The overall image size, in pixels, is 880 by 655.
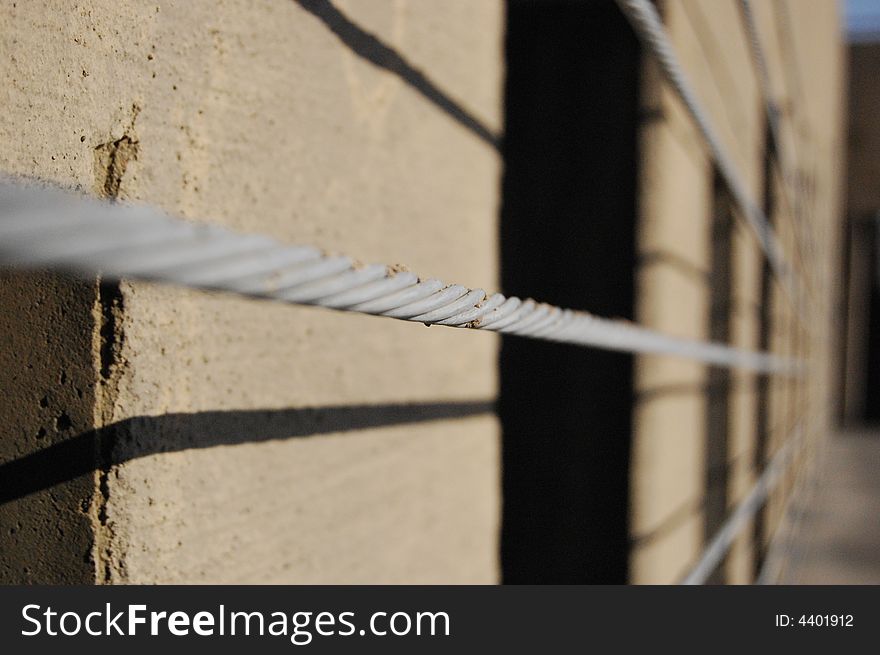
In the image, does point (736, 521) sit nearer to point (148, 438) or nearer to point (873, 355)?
point (148, 438)

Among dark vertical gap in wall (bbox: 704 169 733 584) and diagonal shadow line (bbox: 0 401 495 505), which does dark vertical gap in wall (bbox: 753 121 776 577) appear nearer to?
dark vertical gap in wall (bbox: 704 169 733 584)

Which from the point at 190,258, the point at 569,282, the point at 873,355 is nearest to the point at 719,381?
the point at 569,282

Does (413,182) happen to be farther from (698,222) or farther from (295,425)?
(698,222)

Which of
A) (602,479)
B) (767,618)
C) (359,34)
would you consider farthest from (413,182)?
(767,618)

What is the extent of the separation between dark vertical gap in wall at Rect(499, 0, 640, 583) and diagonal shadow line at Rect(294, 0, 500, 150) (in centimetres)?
19

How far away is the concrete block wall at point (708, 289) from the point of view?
962 millimetres

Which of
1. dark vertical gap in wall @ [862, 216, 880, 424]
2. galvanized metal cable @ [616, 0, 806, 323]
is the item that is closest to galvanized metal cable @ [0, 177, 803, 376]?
galvanized metal cable @ [616, 0, 806, 323]

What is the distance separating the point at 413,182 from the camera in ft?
2.25

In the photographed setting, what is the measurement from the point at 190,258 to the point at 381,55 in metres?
0.45

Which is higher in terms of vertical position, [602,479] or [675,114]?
[675,114]

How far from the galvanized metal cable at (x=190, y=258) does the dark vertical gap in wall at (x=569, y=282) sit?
616mm

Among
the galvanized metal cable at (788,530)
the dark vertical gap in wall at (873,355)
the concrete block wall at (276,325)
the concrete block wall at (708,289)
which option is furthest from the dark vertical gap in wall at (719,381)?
the dark vertical gap in wall at (873,355)

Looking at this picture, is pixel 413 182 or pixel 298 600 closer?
pixel 298 600

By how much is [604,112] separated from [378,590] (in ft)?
1.88
